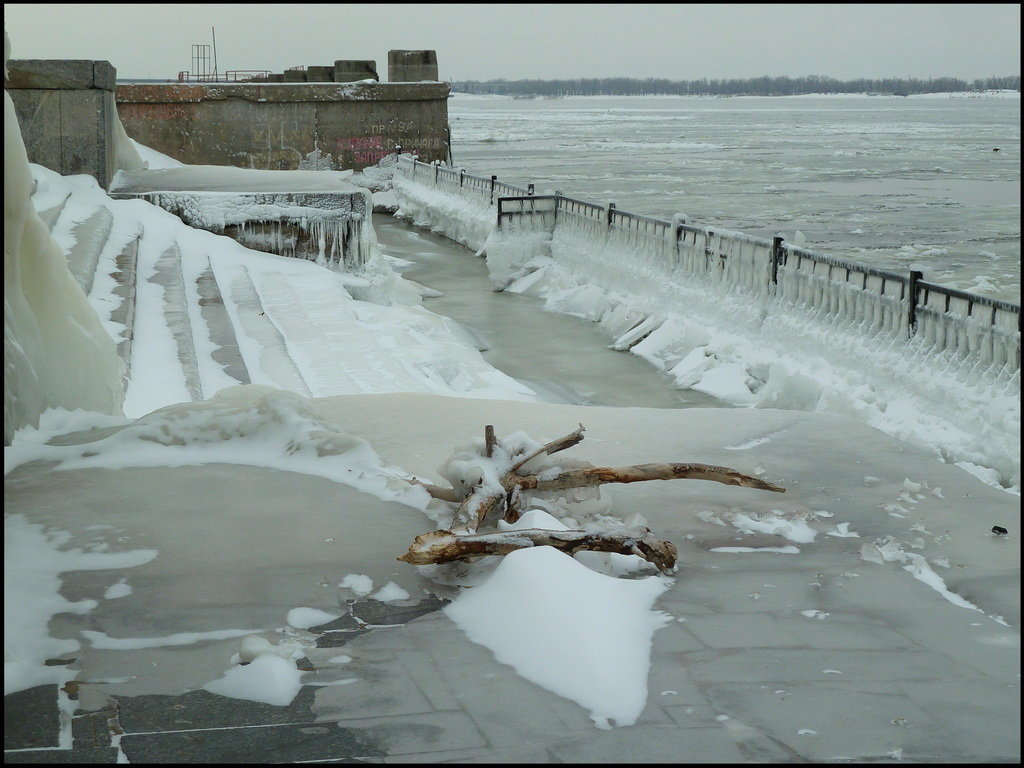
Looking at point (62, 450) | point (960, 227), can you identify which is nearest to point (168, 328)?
point (62, 450)

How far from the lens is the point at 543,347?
45.1ft

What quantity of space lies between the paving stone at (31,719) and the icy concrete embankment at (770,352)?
637 centimetres

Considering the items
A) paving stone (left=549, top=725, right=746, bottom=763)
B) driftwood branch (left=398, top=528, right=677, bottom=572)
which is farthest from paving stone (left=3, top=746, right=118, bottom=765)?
driftwood branch (left=398, top=528, right=677, bottom=572)

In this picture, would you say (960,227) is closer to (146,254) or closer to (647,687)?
(146,254)

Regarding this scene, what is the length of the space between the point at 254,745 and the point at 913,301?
24.4 feet

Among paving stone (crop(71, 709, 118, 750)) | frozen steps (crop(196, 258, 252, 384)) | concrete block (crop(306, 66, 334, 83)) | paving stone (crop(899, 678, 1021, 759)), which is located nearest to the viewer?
paving stone (crop(71, 709, 118, 750))

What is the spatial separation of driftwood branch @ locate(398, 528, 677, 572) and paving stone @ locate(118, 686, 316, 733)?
101 cm

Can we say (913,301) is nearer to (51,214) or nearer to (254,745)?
(254,745)

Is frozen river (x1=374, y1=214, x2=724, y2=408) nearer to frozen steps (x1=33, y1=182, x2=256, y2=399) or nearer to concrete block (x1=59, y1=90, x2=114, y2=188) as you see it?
frozen steps (x1=33, y1=182, x2=256, y2=399)

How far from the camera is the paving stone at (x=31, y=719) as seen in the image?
2.91 metres

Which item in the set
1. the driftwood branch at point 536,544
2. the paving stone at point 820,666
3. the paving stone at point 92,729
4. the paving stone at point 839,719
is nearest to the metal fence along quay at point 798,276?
the driftwood branch at point 536,544

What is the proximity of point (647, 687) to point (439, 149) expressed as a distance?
99.5 feet

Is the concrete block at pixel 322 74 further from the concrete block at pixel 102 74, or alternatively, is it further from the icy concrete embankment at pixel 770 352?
the concrete block at pixel 102 74

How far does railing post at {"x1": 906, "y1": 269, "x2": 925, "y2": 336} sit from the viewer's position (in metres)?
8.92
